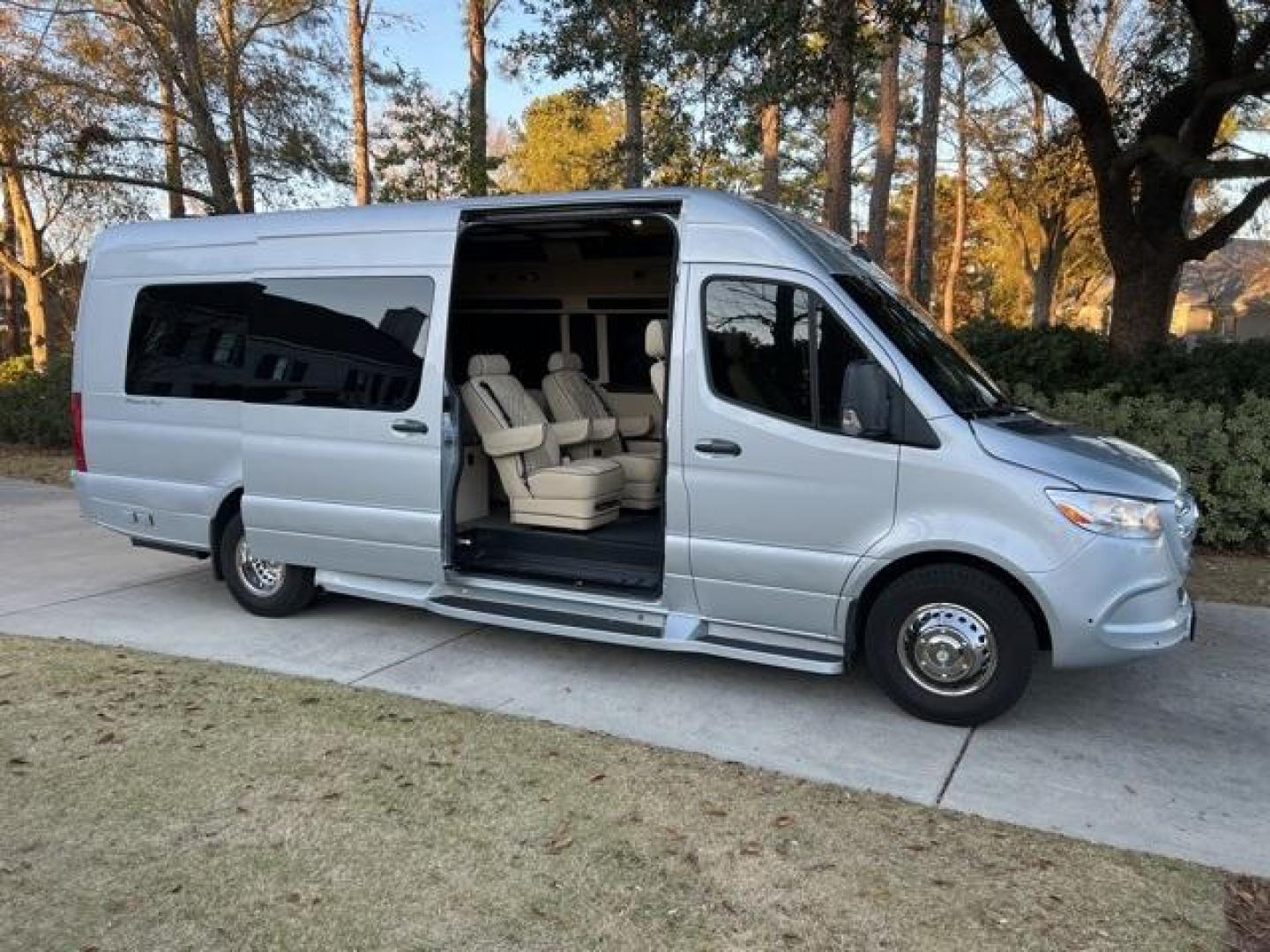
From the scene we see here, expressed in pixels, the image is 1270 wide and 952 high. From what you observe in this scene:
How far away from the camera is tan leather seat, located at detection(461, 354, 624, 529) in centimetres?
619

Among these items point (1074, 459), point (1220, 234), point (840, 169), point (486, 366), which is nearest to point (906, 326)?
point (1074, 459)

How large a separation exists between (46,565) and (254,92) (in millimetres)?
9725

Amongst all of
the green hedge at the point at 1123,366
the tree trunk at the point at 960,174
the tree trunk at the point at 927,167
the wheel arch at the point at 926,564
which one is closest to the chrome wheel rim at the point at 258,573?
the wheel arch at the point at 926,564

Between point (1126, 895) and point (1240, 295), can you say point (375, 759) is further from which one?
point (1240, 295)

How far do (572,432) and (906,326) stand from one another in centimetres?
284

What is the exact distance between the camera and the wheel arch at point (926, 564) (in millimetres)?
4496

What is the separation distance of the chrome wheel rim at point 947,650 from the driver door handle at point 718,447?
1147mm

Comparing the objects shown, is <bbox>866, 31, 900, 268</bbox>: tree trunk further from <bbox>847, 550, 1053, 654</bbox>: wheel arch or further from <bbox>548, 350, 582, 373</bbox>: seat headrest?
<bbox>847, 550, 1053, 654</bbox>: wheel arch

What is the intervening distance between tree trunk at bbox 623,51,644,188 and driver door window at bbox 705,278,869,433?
7.10 meters

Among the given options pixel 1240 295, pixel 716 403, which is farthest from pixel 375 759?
pixel 1240 295

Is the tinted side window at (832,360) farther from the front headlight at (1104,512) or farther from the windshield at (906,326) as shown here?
the front headlight at (1104,512)

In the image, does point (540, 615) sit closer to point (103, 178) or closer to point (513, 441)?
point (513, 441)

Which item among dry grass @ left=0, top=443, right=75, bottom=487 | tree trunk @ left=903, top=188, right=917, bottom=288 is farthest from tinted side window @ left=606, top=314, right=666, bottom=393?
tree trunk @ left=903, top=188, right=917, bottom=288

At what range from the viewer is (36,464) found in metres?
13.6
